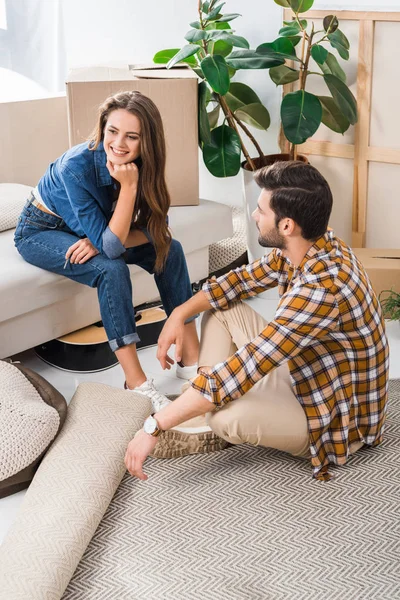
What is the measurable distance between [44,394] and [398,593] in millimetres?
1134

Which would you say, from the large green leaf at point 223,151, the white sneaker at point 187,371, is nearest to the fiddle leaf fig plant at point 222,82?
the large green leaf at point 223,151

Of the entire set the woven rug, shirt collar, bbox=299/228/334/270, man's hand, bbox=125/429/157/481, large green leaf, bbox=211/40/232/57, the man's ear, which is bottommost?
the woven rug

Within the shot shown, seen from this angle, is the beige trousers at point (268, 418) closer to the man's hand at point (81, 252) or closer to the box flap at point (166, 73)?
the man's hand at point (81, 252)

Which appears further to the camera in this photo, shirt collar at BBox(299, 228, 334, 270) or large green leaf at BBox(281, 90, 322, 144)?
large green leaf at BBox(281, 90, 322, 144)

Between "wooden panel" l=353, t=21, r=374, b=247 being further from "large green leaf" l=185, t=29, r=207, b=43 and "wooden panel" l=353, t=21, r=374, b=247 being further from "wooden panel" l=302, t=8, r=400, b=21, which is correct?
"large green leaf" l=185, t=29, r=207, b=43

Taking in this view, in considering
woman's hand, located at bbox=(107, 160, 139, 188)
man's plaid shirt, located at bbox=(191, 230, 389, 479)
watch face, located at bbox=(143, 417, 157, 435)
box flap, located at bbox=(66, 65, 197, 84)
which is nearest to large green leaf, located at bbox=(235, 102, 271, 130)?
box flap, located at bbox=(66, 65, 197, 84)

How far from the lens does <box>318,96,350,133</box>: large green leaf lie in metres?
3.30

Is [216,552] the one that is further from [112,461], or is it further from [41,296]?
[41,296]

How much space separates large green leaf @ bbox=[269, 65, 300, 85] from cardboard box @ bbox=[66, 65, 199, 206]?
432mm

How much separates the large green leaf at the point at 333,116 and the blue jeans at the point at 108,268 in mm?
1065

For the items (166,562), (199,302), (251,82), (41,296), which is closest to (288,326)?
(199,302)

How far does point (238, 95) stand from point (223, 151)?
332 mm

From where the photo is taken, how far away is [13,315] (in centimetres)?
257

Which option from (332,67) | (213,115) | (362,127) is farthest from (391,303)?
(213,115)
